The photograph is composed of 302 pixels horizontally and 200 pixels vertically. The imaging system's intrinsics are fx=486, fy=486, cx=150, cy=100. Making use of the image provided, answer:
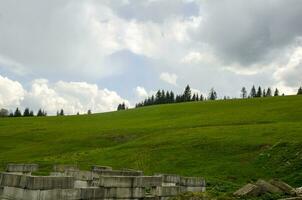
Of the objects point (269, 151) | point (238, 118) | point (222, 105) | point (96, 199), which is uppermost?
point (222, 105)

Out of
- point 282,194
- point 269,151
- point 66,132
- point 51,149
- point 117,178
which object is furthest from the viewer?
point 66,132

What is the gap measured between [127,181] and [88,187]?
71.1 inches

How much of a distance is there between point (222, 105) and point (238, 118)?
118 ft

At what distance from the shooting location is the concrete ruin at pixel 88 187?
55.6 ft

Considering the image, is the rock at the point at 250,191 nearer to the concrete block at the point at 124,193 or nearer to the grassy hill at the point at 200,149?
the grassy hill at the point at 200,149

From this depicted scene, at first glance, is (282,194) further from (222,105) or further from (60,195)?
(222,105)

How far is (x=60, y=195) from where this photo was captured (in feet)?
58.1

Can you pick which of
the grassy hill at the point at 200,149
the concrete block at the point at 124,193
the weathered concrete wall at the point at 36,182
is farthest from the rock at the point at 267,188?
the weathered concrete wall at the point at 36,182

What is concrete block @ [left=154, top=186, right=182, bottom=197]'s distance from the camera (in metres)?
22.6

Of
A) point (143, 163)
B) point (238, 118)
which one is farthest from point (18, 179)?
point (238, 118)

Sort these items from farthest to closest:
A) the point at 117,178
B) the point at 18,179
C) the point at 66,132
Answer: the point at 66,132
the point at 117,178
the point at 18,179

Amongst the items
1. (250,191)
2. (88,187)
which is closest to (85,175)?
(88,187)

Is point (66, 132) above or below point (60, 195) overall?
above

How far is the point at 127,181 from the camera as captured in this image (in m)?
20.6
